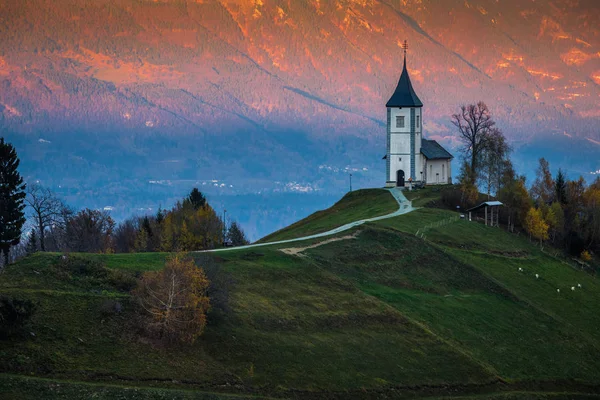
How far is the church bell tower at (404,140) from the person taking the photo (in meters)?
115

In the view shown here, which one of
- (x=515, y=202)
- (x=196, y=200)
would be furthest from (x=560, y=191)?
(x=196, y=200)

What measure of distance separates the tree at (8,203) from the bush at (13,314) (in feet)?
96.0

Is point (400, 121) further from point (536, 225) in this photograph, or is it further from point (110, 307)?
point (110, 307)

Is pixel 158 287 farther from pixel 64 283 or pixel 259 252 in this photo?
pixel 259 252

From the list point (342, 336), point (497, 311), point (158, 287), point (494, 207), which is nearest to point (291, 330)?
point (342, 336)

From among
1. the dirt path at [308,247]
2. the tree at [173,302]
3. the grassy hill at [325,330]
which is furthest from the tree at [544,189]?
the tree at [173,302]

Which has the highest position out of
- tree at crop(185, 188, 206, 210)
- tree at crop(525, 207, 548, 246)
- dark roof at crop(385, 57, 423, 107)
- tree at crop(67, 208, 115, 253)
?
dark roof at crop(385, 57, 423, 107)

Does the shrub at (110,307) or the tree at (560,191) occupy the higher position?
the tree at (560,191)

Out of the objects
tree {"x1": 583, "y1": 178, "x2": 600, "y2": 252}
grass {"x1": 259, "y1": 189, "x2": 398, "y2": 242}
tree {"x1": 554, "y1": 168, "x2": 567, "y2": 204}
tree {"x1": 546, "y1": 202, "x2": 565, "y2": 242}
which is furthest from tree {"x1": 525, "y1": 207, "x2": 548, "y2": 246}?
grass {"x1": 259, "y1": 189, "x2": 398, "y2": 242}

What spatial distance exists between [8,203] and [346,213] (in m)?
41.4

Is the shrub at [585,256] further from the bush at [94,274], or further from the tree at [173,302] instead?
the tree at [173,302]

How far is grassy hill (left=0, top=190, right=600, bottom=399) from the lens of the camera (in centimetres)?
4278

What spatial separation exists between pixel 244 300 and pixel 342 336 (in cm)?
632

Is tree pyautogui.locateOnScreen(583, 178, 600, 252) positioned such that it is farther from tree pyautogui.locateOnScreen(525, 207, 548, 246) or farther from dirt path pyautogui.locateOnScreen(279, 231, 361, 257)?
dirt path pyautogui.locateOnScreen(279, 231, 361, 257)
